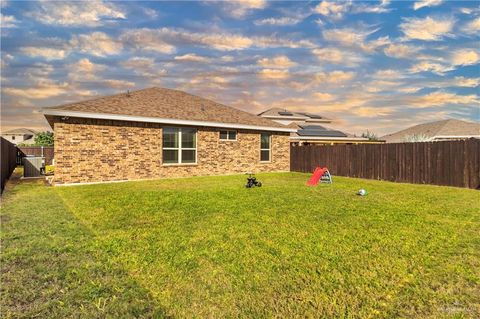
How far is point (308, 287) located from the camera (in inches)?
120

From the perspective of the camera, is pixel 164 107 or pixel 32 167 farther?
pixel 32 167

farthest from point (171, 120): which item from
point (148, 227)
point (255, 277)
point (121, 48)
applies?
point (255, 277)

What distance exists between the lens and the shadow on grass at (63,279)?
2.66 metres

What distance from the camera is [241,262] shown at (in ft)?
12.4

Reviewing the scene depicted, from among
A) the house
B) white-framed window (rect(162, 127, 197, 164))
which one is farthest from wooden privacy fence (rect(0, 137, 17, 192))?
white-framed window (rect(162, 127, 197, 164))

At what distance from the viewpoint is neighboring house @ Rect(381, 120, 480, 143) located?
2814 cm

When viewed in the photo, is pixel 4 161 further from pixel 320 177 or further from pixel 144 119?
pixel 320 177

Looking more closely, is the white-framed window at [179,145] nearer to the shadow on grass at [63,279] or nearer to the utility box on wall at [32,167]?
the utility box on wall at [32,167]

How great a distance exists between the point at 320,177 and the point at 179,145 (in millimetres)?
8009

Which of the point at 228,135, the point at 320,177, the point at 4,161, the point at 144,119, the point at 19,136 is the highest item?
the point at 19,136

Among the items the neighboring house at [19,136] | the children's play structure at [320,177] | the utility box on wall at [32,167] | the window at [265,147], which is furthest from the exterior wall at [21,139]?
the children's play structure at [320,177]

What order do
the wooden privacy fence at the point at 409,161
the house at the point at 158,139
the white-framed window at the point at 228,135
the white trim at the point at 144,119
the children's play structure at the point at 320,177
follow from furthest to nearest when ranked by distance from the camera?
the white-framed window at the point at 228,135, the children's play structure at the point at 320,177, the house at the point at 158,139, the wooden privacy fence at the point at 409,161, the white trim at the point at 144,119

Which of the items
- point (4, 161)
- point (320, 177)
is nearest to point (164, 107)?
point (4, 161)

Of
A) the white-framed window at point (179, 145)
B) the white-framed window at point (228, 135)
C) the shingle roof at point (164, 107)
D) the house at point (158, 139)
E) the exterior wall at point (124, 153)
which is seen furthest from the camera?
the white-framed window at point (228, 135)
